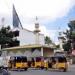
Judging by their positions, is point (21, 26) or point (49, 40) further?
point (49, 40)

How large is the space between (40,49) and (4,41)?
931 cm

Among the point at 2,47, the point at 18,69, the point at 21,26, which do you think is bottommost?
the point at 18,69

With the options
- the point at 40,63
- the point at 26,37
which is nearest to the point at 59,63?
the point at 40,63

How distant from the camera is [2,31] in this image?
241 feet

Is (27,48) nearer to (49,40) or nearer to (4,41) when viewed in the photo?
(4,41)

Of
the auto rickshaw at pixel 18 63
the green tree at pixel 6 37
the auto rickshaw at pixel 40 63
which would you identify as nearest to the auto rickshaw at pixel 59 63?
the auto rickshaw at pixel 40 63

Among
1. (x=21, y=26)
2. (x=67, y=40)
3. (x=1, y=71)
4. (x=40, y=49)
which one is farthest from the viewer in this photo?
(x=21, y=26)

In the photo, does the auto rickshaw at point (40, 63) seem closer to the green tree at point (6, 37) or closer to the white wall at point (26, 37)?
the green tree at point (6, 37)

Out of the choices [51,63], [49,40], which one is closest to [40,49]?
[51,63]

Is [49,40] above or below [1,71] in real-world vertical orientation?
above

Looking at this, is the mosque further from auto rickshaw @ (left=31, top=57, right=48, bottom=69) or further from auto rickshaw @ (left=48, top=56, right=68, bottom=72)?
auto rickshaw @ (left=48, top=56, right=68, bottom=72)

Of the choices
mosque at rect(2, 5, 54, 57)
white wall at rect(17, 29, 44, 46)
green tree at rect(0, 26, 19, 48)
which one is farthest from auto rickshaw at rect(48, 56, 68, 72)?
white wall at rect(17, 29, 44, 46)

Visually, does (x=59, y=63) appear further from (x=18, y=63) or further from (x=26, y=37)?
(x=26, y=37)

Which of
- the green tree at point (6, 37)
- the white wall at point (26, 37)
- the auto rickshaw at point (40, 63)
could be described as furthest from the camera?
the white wall at point (26, 37)
